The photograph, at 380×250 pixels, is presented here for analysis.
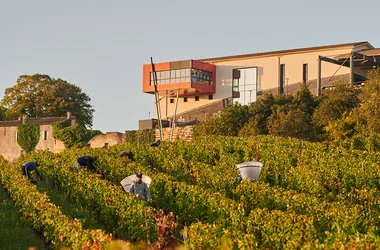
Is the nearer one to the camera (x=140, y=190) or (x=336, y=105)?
(x=140, y=190)

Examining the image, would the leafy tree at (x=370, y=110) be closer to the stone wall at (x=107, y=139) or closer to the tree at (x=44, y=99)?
the stone wall at (x=107, y=139)

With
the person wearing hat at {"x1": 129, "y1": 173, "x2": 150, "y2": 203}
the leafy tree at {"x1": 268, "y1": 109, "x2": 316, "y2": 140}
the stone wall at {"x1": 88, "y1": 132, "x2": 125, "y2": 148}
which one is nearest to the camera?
the person wearing hat at {"x1": 129, "y1": 173, "x2": 150, "y2": 203}

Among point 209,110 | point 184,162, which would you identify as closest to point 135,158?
point 184,162

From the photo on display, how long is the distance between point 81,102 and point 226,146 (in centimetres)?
3967

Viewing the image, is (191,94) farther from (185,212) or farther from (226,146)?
(185,212)

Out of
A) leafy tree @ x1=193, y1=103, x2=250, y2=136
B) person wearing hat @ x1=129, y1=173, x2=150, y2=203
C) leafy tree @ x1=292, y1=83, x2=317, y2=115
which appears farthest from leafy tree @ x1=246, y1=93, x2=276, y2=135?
person wearing hat @ x1=129, y1=173, x2=150, y2=203

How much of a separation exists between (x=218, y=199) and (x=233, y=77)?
44.4 m

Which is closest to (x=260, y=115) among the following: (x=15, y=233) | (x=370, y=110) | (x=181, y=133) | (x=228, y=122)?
(x=228, y=122)

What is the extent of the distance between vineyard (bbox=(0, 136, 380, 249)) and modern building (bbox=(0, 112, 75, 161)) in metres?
23.5

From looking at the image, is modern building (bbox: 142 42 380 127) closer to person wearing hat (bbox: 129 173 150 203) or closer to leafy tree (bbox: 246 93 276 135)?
leafy tree (bbox: 246 93 276 135)

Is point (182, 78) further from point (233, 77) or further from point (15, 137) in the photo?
point (15, 137)

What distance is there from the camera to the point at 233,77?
6475cm

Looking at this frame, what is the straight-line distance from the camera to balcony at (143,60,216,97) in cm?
6329

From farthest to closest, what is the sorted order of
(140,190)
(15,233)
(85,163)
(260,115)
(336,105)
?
(260,115)
(336,105)
(85,163)
(140,190)
(15,233)
